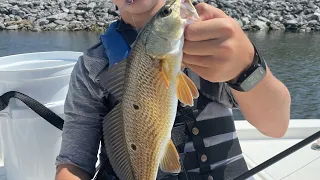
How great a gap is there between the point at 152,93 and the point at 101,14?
2110 cm

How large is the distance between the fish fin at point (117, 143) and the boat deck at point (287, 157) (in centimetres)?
155

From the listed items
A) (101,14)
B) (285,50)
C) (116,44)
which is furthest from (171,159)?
(101,14)

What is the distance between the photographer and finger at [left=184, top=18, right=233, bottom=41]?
1.41 meters

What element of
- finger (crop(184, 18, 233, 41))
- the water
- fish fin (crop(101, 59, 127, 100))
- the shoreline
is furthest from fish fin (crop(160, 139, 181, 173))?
the shoreline

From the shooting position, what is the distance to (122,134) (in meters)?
1.63

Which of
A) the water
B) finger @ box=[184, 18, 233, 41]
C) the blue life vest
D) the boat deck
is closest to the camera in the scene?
finger @ box=[184, 18, 233, 41]

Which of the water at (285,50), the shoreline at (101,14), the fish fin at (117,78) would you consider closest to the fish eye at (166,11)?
the fish fin at (117,78)

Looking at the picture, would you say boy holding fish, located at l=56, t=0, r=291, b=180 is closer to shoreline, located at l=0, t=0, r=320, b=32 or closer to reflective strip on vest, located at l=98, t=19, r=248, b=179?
reflective strip on vest, located at l=98, t=19, r=248, b=179

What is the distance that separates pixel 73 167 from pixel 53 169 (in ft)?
1.67

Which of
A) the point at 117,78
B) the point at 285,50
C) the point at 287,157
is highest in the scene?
the point at 117,78

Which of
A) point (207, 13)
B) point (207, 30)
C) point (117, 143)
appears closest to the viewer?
point (207, 30)

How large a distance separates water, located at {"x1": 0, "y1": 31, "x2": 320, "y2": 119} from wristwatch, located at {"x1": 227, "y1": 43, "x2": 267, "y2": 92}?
6979 millimetres

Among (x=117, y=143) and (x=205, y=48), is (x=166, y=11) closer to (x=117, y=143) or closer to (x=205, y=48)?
(x=205, y=48)

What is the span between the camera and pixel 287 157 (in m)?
3.23
